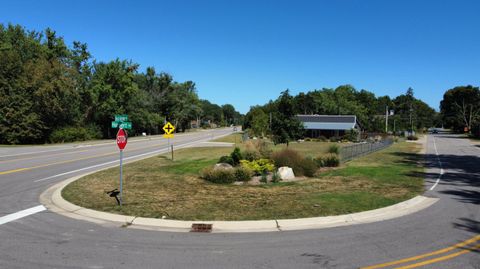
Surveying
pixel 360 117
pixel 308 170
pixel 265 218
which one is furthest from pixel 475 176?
pixel 360 117

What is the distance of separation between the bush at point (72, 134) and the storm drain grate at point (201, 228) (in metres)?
41.3

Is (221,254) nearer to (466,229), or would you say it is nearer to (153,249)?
(153,249)

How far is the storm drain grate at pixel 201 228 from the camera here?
7566mm

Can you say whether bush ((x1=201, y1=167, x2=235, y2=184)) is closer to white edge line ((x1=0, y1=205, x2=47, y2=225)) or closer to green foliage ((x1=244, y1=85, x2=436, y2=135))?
white edge line ((x1=0, y1=205, x2=47, y2=225))

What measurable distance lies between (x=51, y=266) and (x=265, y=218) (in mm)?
4555

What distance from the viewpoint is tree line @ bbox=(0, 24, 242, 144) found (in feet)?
133

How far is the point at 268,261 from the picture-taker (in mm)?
5797

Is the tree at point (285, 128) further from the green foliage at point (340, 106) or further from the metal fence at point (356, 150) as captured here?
the green foliage at point (340, 106)

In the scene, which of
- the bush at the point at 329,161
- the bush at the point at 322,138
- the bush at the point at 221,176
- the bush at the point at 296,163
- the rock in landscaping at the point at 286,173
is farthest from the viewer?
Answer: the bush at the point at 322,138

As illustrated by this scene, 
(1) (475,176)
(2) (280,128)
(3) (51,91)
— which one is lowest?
(1) (475,176)

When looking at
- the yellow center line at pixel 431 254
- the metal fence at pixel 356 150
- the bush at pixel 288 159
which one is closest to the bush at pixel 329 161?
the metal fence at pixel 356 150

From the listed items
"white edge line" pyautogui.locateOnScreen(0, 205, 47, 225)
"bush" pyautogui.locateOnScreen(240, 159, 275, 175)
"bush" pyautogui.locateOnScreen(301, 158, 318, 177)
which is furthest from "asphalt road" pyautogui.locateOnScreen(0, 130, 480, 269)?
"bush" pyautogui.locateOnScreen(240, 159, 275, 175)

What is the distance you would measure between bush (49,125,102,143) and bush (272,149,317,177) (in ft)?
117

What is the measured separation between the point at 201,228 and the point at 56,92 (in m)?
41.8
